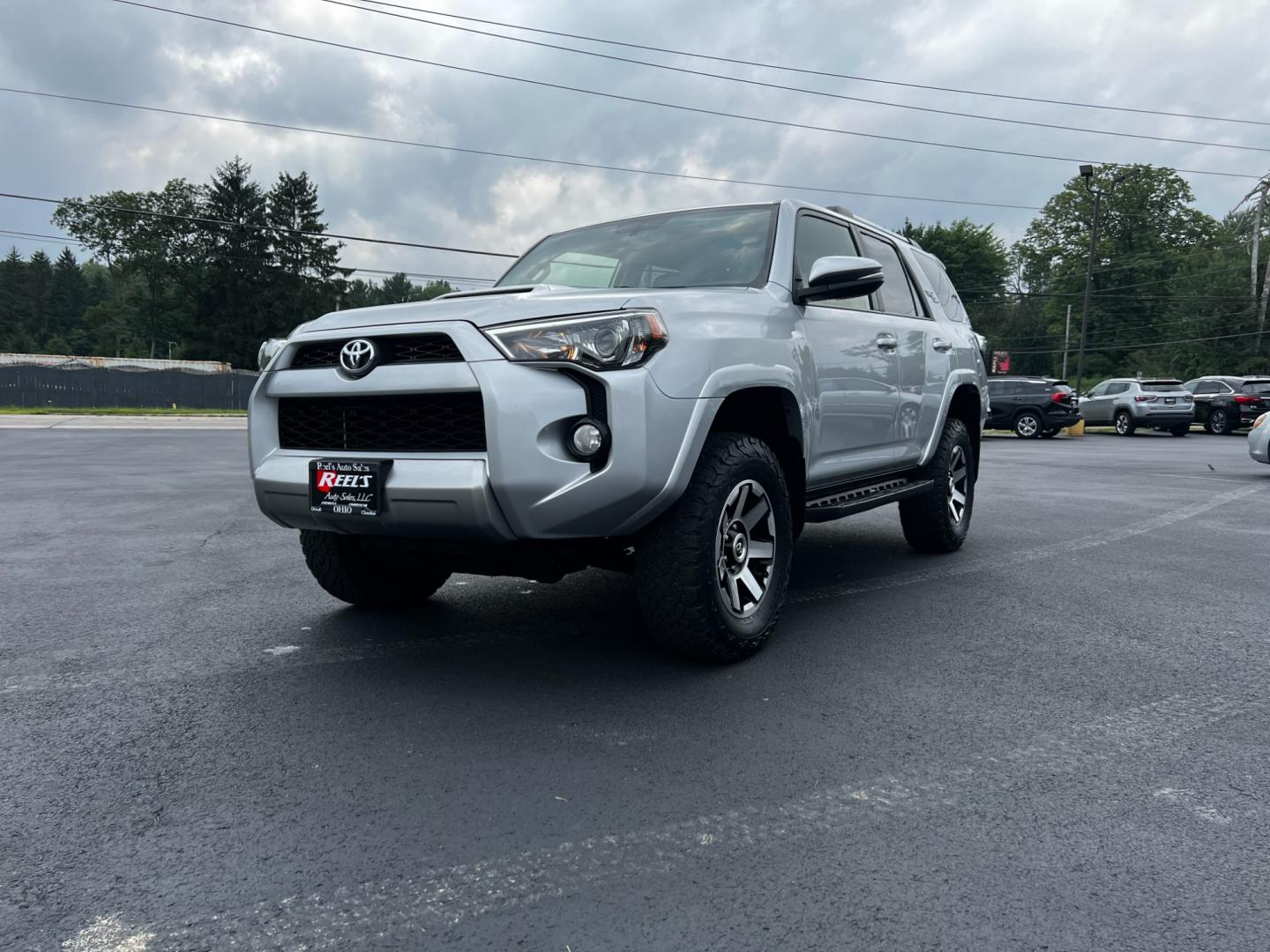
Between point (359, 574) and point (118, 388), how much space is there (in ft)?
149

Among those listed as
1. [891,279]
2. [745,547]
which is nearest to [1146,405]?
[891,279]

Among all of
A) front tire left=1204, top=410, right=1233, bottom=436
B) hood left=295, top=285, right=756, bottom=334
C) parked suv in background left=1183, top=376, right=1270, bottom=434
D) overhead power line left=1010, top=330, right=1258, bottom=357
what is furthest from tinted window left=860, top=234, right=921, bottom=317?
overhead power line left=1010, top=330, right=1258, bottom=357

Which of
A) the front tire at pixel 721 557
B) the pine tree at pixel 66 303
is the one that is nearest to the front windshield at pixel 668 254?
the front tire at pixel 721 557

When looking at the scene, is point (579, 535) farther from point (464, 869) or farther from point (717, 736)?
point (464, 869)

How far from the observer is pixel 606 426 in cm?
315

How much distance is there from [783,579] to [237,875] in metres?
2.45

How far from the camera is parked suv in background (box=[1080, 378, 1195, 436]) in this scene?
26031 millimetres

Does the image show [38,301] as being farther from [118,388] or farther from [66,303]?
[118,388]

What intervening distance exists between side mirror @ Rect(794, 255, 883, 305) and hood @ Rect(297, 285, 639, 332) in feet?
3.07

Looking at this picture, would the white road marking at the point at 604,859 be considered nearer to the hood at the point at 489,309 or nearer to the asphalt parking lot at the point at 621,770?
the asphalt parking lot at the point at 621,770

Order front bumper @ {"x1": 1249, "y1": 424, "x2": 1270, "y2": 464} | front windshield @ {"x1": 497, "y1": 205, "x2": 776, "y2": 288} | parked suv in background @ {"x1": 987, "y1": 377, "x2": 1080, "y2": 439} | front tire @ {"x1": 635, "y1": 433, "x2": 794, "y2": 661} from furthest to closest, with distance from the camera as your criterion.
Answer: parked suv in background @ {"x1": 987, "y1": 377, "x2": 1080, "y2": 439} < front bumper @ {"x1": 1249, "y1": 424, "x2": 1270, "y2": 464} < front windshield @ {"x1": 497, "y1": 205, "x2": 776, "y2": 288} < front tire @ {"x1": 635, "y1": 433, "x2": 794, "y2": 661}

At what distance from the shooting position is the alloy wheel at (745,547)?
3.67m

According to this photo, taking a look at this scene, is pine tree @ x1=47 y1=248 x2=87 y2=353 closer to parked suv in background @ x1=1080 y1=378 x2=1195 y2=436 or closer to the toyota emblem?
parked suv in background @ x1=1080 y1=378 x2=1195 y2=436

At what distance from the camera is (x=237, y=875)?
215cm
